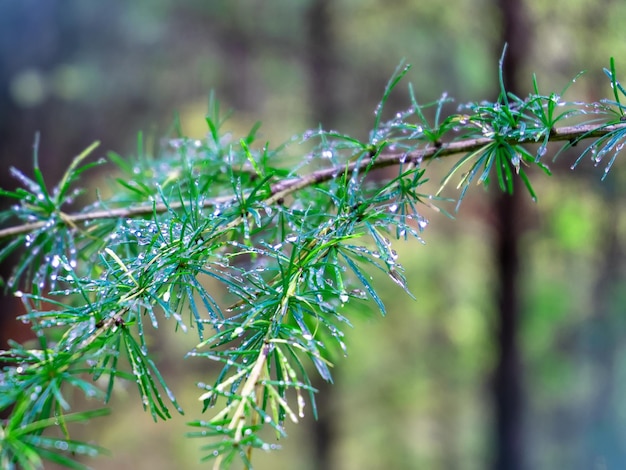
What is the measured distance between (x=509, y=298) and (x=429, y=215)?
0.96 meters

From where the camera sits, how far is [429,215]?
11.5 ft

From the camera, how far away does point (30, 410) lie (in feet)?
1.52

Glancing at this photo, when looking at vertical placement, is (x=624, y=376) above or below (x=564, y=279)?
below

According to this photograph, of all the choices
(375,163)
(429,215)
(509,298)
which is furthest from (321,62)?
(375,163)

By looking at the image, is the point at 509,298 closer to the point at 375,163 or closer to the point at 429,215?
the point at 429,215

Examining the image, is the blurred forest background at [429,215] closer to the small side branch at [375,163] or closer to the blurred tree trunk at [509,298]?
the blurred tree trunk at [509,298]

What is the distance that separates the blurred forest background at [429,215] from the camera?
2561 millimetres

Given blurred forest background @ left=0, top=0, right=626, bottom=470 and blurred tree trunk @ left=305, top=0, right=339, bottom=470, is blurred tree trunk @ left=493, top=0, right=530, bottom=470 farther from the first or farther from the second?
blurred tree trunk @ left=305, top=0, right=339, bottom=470

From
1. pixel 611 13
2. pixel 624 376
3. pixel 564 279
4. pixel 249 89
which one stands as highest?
pixel 249 89

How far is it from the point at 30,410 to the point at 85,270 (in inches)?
16.0

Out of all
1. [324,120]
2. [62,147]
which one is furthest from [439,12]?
[62,147]

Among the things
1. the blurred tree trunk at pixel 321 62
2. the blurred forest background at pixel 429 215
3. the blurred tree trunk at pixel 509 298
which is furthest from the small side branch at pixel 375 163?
the blurred tree trunk at pixel 321 62

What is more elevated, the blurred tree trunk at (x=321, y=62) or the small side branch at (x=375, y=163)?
the blurred tree trunk at (x=321, y=62)

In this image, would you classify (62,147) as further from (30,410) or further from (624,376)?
(624,376)
